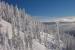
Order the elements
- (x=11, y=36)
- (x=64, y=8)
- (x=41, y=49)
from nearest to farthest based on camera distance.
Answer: (x=11, y=36)
(x=41, y=49)
(x=64, y=8)

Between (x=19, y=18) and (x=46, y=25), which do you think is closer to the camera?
(x=19, y=18)

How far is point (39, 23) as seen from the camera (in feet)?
10.1

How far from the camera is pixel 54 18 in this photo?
3.18m

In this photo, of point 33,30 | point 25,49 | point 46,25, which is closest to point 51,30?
point 46,25

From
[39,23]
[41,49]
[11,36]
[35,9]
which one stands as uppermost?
[35,9]

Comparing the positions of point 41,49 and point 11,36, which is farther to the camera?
point 41,49

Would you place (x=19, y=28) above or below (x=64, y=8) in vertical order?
below

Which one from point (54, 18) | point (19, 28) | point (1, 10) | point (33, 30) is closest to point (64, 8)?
point (54, 18)

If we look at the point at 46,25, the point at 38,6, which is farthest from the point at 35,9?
the point at 46,25

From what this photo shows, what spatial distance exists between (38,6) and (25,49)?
2.42 feet

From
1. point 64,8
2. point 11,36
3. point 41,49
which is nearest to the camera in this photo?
point 11,36

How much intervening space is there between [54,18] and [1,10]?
0.90m

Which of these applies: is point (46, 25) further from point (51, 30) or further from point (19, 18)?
point (19, 18)

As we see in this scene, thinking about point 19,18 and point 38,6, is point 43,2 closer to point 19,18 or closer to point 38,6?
point 38,6
